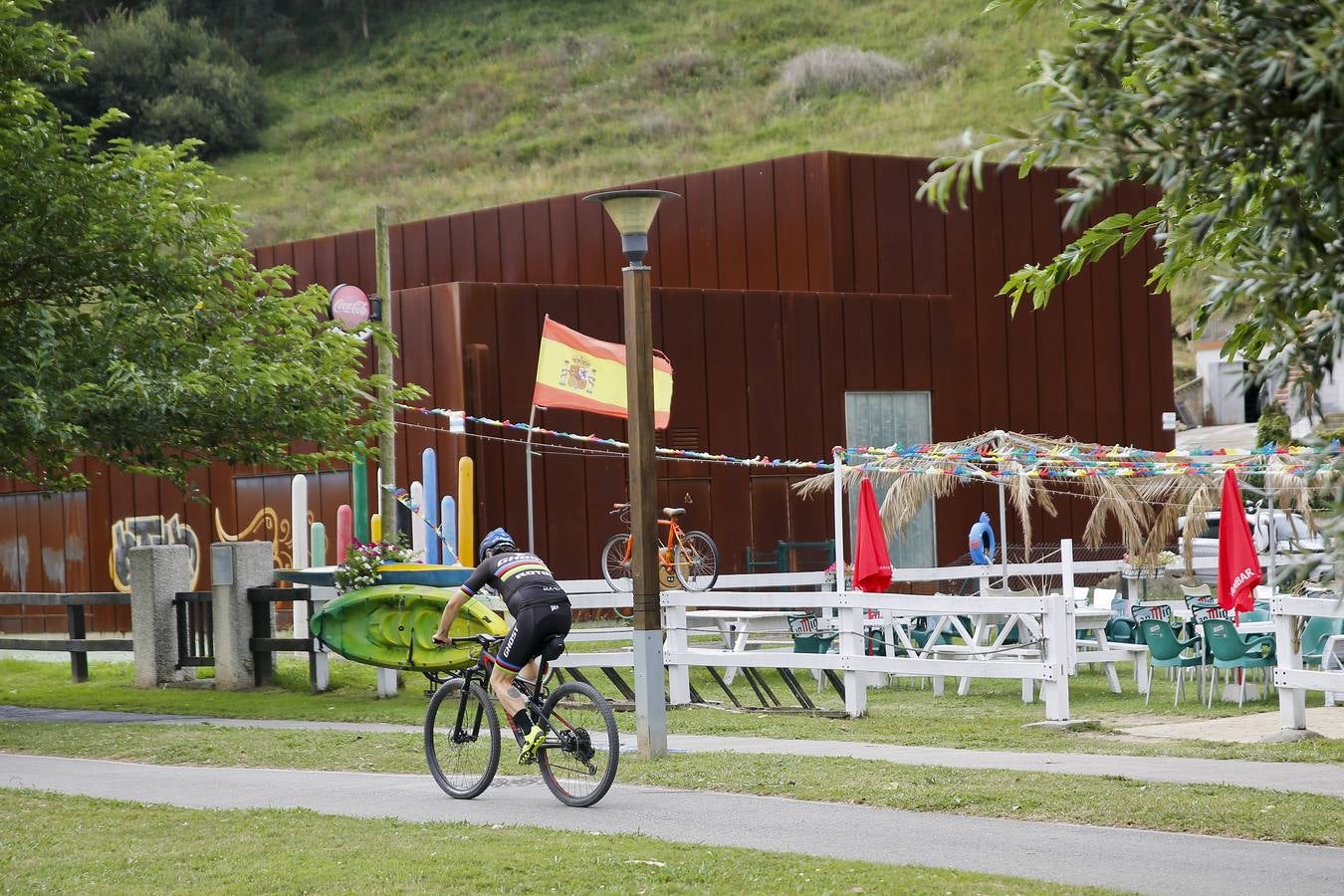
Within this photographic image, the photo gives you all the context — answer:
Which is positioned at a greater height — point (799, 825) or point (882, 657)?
point (882, 657)

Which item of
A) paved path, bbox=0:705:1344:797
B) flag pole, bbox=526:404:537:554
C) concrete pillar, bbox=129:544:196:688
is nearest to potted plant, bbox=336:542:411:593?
concrete pillar, bbox=129:544:196:688

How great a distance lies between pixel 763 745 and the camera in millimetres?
14461

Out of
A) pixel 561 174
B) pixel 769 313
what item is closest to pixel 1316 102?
pixel 769 313

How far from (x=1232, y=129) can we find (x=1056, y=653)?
9.73m

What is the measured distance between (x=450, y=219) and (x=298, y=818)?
25092 mm

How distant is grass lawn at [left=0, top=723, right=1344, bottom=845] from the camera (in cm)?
1020

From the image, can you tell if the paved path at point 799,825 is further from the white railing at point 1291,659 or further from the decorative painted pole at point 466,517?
the decorative painted pole at point 466,517

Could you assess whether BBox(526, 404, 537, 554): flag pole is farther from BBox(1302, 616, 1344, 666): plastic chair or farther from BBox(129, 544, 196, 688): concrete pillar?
BBox(1302, 616, 1344, 666): plastic chair

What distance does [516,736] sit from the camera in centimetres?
1142

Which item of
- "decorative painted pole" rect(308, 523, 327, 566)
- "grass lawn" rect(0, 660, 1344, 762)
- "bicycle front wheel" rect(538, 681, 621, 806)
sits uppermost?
"decorative painted pole" rect(308, 523, 327, 566)

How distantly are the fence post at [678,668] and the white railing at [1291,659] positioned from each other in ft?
18.8

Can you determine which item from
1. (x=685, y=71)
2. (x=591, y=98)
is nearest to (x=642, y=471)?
(x=591, y=98)

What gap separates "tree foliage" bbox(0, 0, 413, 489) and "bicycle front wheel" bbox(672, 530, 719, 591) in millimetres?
5979

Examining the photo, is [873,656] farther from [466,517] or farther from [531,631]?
[466,517]
